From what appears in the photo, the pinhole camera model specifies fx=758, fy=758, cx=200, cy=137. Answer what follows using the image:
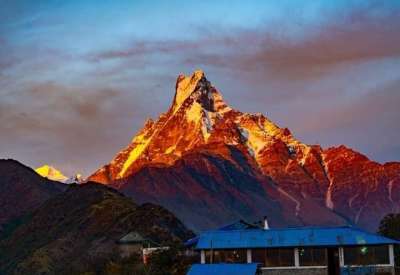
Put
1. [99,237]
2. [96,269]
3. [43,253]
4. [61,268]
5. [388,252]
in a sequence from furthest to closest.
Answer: [99,237] < [43,253] < [61,268] < [96,269] < [388,252]

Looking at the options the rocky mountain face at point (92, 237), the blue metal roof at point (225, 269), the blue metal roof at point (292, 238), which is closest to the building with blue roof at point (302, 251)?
the blue metal roof at point (292, 238)

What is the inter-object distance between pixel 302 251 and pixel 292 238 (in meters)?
1.71

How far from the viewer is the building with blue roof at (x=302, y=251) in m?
75.6

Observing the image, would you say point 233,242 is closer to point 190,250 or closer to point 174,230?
point 190,250

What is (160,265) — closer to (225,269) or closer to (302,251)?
(225,269)

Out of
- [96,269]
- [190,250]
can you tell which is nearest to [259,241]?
[190,250]

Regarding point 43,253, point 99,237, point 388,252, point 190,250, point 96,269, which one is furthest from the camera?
point 99,237

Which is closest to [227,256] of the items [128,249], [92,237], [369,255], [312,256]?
[312,256]

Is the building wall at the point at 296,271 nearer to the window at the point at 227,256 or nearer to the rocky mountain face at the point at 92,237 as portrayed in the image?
the window at the point at 227,256

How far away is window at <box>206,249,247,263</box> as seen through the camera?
7919 centimetres

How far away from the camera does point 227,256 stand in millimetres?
79688

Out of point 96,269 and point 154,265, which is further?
point 96,269

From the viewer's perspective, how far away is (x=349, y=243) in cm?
7606

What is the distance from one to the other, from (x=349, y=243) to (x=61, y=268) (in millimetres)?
93581
